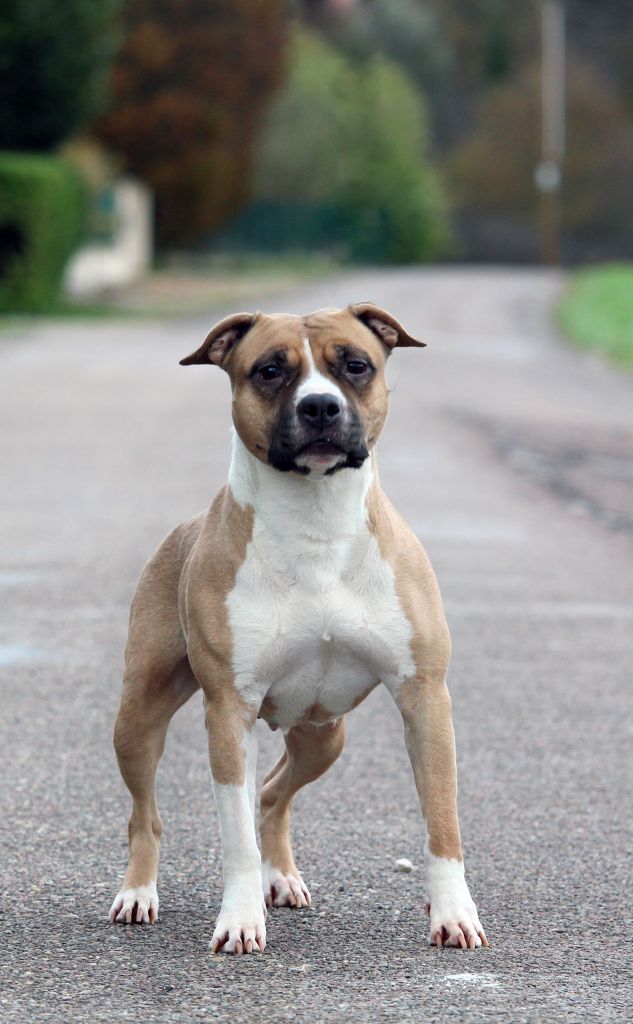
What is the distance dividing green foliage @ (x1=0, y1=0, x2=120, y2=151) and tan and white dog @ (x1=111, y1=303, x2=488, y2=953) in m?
29.1

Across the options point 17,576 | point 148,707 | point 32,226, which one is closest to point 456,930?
point 148,707

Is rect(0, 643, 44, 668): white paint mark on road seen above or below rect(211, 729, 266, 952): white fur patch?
below

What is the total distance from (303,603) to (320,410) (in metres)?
0.46

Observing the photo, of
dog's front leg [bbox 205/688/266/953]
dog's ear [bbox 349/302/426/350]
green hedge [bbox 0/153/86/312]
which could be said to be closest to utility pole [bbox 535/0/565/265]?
green hedge [bbox 0/153/86/312]

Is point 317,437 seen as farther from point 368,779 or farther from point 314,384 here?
point 368,779

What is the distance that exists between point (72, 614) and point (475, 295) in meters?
35.5

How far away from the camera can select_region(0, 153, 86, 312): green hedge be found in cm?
3131

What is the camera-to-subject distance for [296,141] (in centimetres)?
6838

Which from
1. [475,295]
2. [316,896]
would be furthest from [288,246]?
[316,896]

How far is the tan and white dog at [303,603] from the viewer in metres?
4.36

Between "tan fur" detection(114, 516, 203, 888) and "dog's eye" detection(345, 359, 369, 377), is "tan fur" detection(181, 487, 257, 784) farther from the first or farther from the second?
"dog's eye" detection(345, 359, 369, 377)

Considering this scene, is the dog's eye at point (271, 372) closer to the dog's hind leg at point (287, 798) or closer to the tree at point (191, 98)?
the dog's hind leg at point (287, 798)

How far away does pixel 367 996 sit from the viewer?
4012 millimetres

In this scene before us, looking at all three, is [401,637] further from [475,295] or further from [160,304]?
[475,295]
